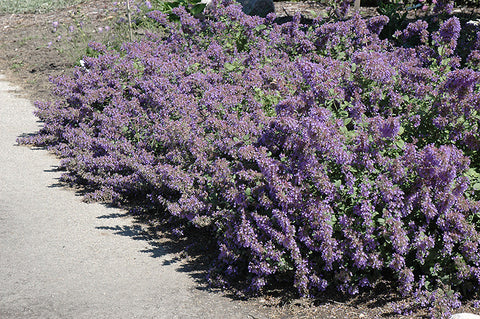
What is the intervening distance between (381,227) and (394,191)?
10.0 inches

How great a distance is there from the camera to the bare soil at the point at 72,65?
3787mm

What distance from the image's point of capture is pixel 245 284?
4164mm

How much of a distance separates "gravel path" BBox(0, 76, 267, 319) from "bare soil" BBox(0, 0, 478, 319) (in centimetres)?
25

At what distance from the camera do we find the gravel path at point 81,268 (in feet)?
12.4

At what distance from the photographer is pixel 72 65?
10734mm

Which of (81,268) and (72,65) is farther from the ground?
(72,65)

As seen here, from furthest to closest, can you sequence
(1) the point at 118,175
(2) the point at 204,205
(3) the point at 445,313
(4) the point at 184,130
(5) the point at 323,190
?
(1) the point at 118,175 → (4) the point at 184,130 → (2) the point at 204,205 → (5) the point at 323,190 → (3) the point at 445,313

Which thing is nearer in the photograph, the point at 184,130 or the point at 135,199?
the point at 184,130

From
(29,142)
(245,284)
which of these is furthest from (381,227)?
(29,142)

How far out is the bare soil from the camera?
3787 mm

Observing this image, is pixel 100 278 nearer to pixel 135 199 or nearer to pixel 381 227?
pixel 135 199

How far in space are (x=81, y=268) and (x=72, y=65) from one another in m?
7.28

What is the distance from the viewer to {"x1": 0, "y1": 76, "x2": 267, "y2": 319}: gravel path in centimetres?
377

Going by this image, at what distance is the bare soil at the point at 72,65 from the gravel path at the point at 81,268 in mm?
249
